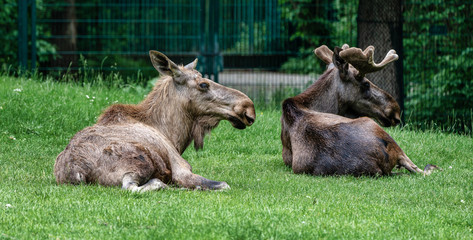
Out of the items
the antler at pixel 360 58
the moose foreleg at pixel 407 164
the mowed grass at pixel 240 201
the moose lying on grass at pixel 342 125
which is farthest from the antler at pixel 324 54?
the moose foreleg at pixel 407 164

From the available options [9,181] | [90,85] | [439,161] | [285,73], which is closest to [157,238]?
[9,181]

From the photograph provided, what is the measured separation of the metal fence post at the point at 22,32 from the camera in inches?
587

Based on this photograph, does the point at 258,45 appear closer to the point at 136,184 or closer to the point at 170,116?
the point at 170,116

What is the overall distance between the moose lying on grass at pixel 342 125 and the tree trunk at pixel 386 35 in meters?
3.91

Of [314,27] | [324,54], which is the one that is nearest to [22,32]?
[314,27]

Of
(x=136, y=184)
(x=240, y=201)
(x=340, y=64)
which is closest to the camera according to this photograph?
(x=240, y=201)

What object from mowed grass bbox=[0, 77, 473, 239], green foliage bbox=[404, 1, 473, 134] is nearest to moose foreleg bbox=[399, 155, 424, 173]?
mowed grass bbox=[0, 77, 473, 239]

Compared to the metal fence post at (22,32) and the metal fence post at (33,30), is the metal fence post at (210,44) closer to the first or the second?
the metal fence post at (33,30)

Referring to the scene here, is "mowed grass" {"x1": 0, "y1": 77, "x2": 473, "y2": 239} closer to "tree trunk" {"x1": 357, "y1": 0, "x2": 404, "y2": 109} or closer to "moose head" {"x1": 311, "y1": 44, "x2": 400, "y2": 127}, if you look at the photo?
"moose head" {"x1": 311, "y1": 44, "x2": 400, "y2": 127}

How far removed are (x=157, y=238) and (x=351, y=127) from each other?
13.3 ft

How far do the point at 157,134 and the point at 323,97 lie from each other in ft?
9.43

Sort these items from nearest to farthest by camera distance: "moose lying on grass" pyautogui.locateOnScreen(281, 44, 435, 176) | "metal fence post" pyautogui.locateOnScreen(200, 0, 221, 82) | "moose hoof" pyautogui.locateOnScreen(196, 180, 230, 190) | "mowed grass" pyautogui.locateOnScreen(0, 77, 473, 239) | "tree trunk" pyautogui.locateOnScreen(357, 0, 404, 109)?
"mowed grass" pyautogui.locateOnScreen(0, 77, 473, 239)
"moose hoof" pyautogui.locateOnScreen(196, 180, 230, 190)
"moose lying on grass" pyautogui.locateOnScreen(281, 44, 435, 176)
"tree trunk" pyautogui.locateOnScreen(357, 0, 404, 109)
"metal fence post" pyautogui.locateOnScreen(200, 0, 221, 82)

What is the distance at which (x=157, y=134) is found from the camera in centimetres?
782

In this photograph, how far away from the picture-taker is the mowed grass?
18.1ft
